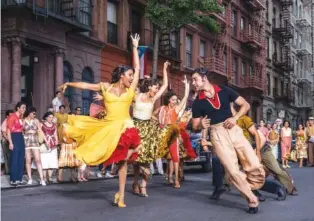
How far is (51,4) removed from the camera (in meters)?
20.8

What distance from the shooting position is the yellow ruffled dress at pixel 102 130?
801cm

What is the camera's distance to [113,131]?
8.10 meters

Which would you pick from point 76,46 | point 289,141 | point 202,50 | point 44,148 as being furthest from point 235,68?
point 44,148

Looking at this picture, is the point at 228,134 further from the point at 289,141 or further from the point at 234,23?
the point at 234,23

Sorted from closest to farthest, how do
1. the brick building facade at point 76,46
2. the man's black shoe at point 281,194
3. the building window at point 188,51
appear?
the man's black shoe at point 281,194
the brick building facade at point 76,46
the building window at point 188,51

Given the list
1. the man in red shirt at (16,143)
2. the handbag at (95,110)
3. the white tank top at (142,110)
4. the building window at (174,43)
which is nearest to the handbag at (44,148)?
the man in red shirt at (16,143)

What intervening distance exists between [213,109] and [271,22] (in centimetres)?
4456

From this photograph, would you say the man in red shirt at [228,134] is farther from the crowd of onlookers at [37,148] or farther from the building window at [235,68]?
the building window at [235,68]

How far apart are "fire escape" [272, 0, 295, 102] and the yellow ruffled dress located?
144 feet

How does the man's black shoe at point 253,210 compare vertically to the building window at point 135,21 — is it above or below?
below

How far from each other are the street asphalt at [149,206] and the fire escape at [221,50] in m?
25.5

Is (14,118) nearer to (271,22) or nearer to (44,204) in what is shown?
(44,204)

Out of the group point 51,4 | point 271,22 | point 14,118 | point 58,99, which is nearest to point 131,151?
point 14,118

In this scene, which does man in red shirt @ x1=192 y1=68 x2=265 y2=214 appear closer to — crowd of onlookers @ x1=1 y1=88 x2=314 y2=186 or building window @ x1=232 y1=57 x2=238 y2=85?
crowd of onlookers @ x1=1 y1=88 x2=314 y2=186
